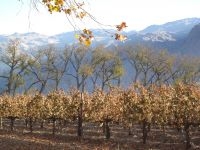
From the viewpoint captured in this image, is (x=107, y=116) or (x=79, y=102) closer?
(x=107, y=116)

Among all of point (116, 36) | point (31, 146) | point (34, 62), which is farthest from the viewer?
point (34, 62)

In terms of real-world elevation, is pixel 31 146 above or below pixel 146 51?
below

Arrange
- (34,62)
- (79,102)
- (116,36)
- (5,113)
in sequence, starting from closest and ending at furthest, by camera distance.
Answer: (116,36)
(79,102)
(5,113)
(34,62)

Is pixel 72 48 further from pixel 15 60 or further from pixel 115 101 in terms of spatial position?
pixel 115 101

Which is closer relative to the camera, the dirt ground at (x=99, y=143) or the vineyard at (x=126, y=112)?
the dirt ground at (x=99, y=143)

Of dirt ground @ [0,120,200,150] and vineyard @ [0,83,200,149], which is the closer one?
dirt ground @ [0,120,200,150]

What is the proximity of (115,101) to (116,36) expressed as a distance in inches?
1582

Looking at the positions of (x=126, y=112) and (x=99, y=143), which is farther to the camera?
(x=126, y=112)

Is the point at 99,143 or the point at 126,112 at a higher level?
the point at 126,112

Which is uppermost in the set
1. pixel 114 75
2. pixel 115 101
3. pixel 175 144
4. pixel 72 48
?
pixel 72 48

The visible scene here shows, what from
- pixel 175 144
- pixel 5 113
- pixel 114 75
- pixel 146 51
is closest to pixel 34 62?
pixel 114 75

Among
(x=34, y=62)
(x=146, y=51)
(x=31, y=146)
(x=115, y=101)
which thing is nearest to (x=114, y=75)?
(x=146, y=51)

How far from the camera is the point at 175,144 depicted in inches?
1660

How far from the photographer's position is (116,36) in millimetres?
8148
